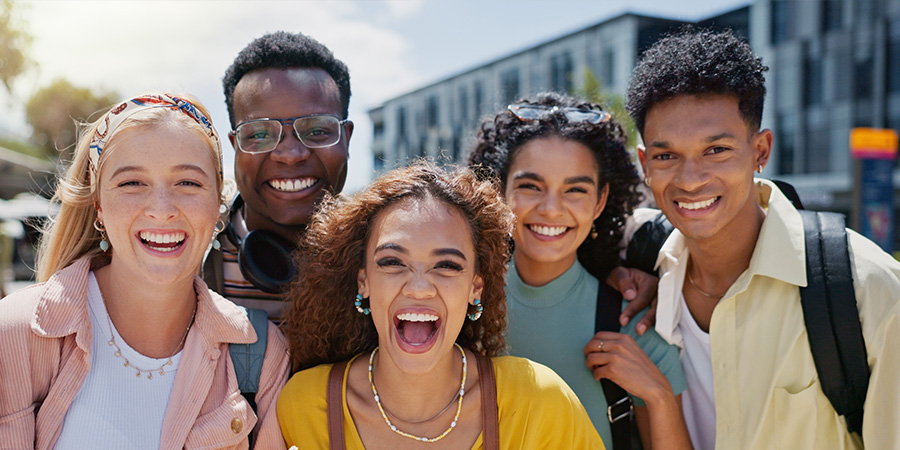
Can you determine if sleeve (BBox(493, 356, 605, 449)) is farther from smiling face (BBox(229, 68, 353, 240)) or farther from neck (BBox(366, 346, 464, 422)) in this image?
smiling face (BBox(229, 68, 353, 240))

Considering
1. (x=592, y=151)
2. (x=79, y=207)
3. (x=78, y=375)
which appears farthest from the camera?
(x=592, y=151)

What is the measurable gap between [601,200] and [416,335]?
141 cm

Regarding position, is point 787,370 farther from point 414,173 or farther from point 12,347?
point 12,347

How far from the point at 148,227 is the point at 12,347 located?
570mm

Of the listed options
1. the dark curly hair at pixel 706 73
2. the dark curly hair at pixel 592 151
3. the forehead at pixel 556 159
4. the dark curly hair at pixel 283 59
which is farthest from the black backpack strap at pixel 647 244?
the dark curly hair at pixel 283 59

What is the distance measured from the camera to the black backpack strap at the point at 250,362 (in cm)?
237

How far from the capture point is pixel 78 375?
2.15 metres

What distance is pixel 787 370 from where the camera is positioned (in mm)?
2602

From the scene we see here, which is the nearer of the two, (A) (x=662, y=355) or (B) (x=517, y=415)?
(B) (x=517, y=415)

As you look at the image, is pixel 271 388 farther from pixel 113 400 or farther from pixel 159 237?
pixel 159 237

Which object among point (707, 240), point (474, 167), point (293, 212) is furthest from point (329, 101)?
point (707, 240)

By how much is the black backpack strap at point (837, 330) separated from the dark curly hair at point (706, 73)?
2.38ft

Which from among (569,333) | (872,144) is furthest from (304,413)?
(872,144)

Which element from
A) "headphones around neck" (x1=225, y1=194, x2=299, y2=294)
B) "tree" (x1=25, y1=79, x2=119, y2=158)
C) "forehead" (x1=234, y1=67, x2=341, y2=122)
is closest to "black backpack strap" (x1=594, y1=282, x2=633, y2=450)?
"headphones around neck" (x1=225, y1=194, x2=299, y2=294)
